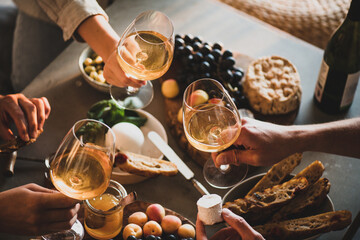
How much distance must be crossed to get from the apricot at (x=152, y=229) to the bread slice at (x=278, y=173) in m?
0.29

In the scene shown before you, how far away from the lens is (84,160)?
89cm

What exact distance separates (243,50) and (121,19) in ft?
1.89

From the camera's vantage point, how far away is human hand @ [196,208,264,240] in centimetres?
94

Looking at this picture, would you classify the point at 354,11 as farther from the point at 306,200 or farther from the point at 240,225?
the point at 240,225

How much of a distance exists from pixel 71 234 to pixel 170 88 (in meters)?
0.65

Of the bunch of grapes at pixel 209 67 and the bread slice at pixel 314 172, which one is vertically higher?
the bunch of grapes at pixel 209 67

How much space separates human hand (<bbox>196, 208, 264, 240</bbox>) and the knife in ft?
0.62

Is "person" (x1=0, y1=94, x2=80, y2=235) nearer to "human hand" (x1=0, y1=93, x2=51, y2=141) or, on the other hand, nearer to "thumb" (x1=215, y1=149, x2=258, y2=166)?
"human hand" (x1=0, y1=93, x2=51, y2=141)

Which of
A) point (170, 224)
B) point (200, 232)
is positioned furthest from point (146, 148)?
point (200, 232)

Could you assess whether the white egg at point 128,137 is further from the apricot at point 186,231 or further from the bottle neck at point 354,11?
the bottle neck at point 354,11

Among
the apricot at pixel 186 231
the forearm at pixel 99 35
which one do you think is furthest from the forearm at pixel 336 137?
the forearm at pixel 99 35

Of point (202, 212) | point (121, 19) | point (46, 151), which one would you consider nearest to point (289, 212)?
point (202, 212)

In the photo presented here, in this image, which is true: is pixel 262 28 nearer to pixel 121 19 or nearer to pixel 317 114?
pixel 317 114

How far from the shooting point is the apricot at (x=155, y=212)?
1.14m
